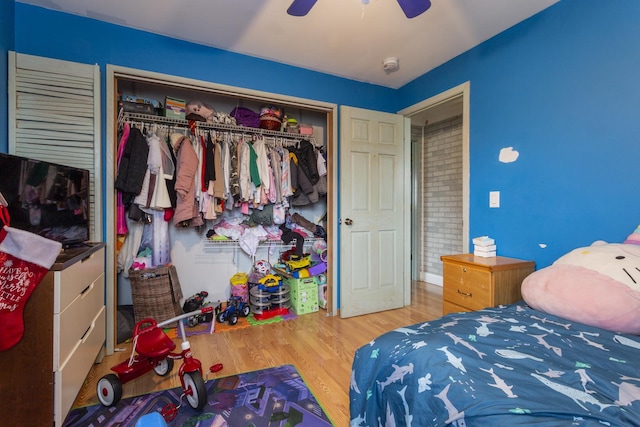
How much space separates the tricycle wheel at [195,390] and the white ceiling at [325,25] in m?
2.29

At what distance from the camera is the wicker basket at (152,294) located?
248cm

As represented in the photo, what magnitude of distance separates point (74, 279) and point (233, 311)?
150 cm

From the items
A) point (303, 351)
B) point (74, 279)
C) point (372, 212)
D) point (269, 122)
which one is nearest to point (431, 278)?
point (372, 212)

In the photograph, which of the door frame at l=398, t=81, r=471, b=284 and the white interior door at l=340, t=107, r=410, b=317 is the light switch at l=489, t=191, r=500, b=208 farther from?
the white interior door at l=340, t=107, r=410, b=317

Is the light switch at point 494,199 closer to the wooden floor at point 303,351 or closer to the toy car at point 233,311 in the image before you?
the wooden floor at point 303,351

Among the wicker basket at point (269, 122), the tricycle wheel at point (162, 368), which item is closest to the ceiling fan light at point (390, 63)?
the wicker basket at point (269, 122)

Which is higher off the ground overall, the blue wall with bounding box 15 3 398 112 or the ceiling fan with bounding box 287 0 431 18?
the blue wall with bounding box 15 3 398 112

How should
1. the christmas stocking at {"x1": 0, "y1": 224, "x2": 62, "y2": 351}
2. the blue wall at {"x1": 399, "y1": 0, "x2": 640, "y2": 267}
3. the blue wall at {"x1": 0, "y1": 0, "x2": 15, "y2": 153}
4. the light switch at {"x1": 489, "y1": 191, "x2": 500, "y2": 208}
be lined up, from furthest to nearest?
the light switch at {"x1": 489, "y1": 191, "x2": 500, "y2": 208} → the blue wall at {"x1": 0, "y1": 0, "x2": 15, "y2": 153} → the blue wall at {"x1": 399, "y1": 0, "x2": 640, "y2": 267} → the christmas stocking at {"x1": 0, "y1": 224, "x2": 62, "y2": 351}

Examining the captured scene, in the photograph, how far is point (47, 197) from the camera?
1.56 m

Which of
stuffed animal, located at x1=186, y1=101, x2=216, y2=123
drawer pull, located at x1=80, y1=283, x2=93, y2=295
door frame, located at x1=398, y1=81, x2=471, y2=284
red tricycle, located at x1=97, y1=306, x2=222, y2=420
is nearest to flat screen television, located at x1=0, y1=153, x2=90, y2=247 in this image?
drawer pull, located at x1=80, y1=283, x2=93, y2=295

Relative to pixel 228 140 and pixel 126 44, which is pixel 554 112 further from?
pixel 126 44

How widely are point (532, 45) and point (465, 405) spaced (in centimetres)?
240

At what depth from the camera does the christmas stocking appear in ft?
3.76

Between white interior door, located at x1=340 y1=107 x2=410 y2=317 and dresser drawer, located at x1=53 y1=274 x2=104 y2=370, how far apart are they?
6.37 ft
